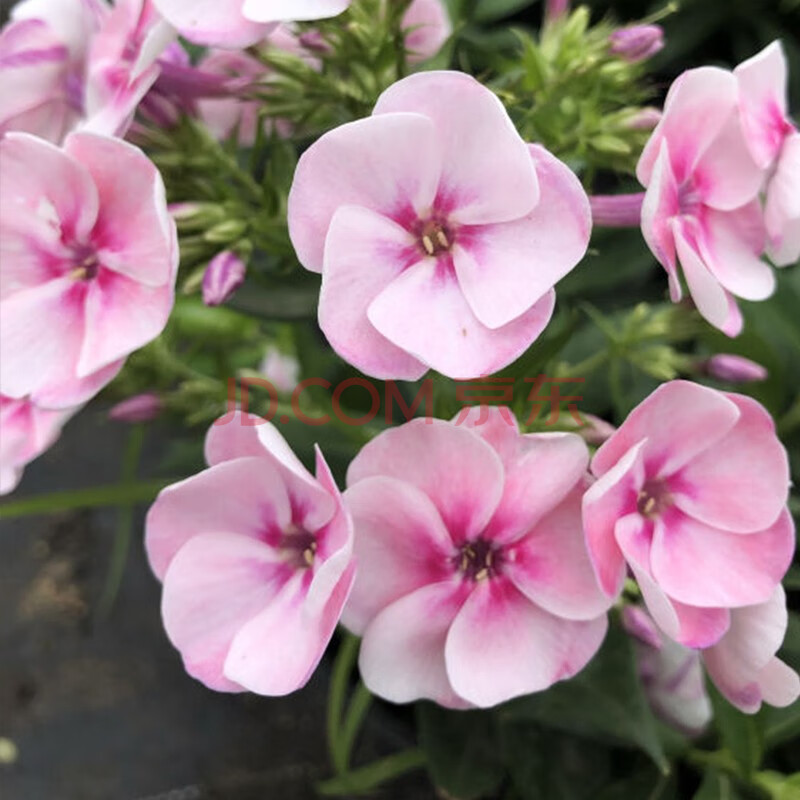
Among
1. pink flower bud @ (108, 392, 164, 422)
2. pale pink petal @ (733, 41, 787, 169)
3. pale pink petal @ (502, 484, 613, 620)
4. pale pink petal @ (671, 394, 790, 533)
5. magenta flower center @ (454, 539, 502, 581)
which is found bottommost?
pink flower bud @ (108, 392, 164, 422)

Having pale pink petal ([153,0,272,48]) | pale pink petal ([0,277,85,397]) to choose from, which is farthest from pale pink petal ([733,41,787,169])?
pale pink petal ([0,277,85,397])

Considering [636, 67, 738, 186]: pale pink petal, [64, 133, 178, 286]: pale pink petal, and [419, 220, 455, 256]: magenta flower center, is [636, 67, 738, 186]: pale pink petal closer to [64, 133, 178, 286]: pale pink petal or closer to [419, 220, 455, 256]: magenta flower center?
[419, 220, 455, 256]: magenta flower center

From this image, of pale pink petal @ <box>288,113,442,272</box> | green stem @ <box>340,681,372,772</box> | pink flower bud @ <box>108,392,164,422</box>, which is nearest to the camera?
pale pink petal @ <box>288,113,442,272</box>

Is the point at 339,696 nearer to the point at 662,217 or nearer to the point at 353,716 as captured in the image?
the point at 353,716

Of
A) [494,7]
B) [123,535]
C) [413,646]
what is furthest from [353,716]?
[494,7]

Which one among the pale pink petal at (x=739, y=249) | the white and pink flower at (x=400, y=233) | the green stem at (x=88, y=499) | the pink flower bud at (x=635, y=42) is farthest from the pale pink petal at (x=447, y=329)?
the green stem at (x=88, y=499)

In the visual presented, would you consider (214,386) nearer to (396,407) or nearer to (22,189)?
(396,407)

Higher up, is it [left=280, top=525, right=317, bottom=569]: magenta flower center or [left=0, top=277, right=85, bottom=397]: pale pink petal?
[left=0, top=277, right=85, bottom=397]: pale pink petal

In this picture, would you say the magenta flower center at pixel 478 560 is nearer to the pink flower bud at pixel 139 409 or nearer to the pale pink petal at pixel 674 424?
the pale pink petal at pixel 674 424
